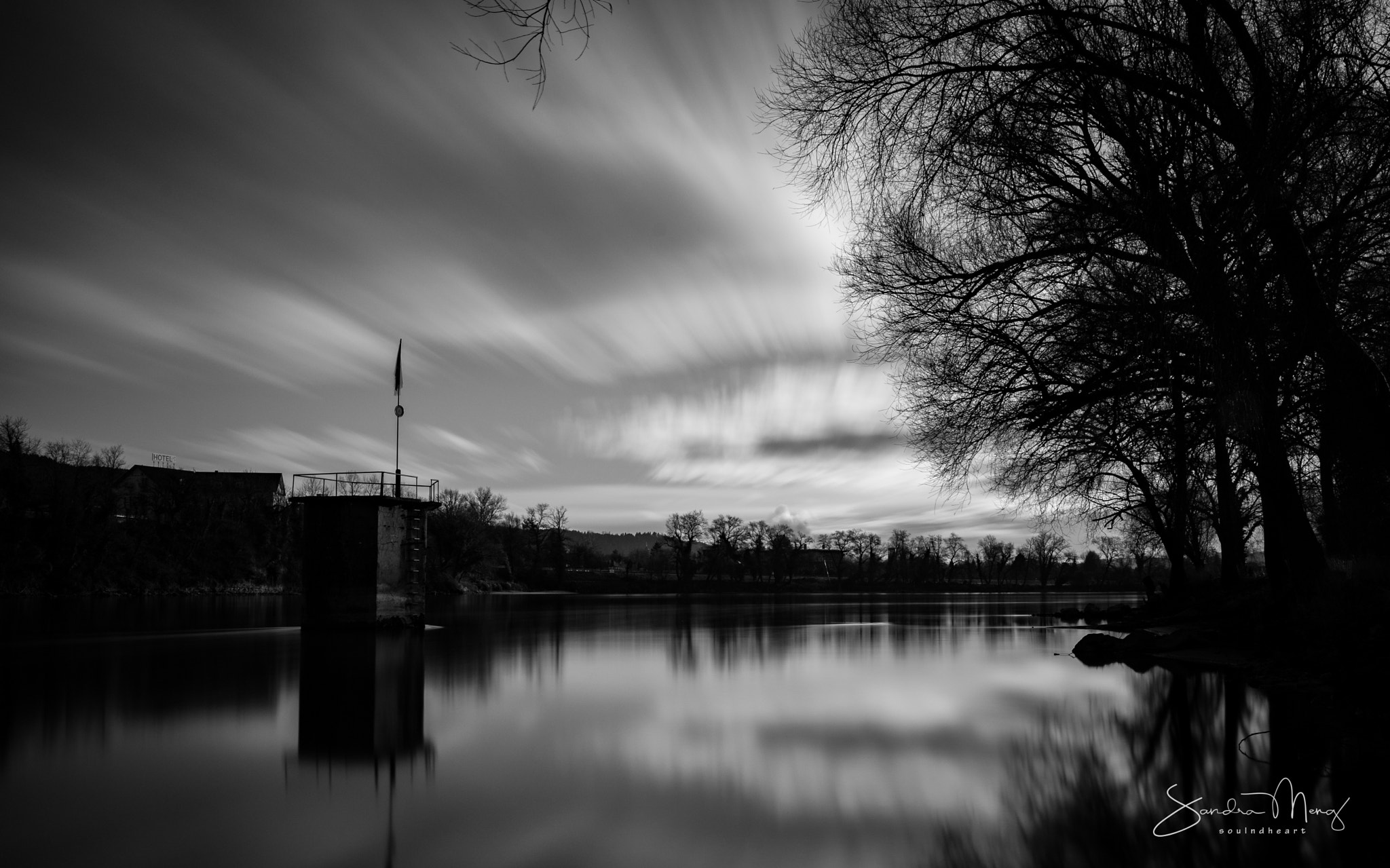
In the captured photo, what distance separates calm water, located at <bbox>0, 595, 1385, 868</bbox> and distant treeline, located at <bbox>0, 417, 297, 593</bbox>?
203ft

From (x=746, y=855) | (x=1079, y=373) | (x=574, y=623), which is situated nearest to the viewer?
(x=746, y=855)

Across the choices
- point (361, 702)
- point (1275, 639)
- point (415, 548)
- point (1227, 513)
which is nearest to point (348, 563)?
point (415, 548)

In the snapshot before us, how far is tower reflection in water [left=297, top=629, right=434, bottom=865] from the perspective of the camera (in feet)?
39.0

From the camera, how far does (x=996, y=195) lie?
12.5 m

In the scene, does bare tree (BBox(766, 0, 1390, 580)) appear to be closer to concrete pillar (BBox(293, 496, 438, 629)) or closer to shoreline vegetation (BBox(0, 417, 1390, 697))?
shoreline vegetation (BBox(0, 417, 1390, 697))

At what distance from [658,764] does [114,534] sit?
9114cm

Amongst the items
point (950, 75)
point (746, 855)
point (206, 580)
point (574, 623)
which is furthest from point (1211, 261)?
point (206, 580)

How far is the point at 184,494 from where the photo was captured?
3556 inches

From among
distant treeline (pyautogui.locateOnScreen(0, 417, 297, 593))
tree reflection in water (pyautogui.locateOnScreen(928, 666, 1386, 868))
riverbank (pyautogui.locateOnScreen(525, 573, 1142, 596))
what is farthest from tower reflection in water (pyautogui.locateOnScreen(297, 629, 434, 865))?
riverbank (pyautogui.locateOnScreen(525, 573, 1142, 596))

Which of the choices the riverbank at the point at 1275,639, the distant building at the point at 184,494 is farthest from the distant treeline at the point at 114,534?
the riverbank at the point at 1275,639

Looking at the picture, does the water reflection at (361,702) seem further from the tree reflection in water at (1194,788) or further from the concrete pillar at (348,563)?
the tree reflection in water at (1194,788)

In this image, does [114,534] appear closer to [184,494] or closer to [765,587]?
[184,494]

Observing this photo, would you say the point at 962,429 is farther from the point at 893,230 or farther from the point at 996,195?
the point at 996,195

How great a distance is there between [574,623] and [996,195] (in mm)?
36131
